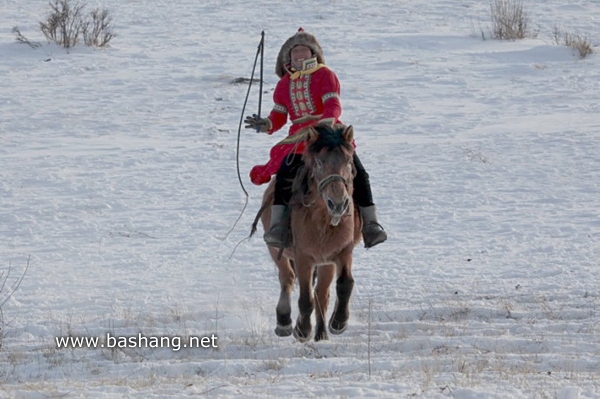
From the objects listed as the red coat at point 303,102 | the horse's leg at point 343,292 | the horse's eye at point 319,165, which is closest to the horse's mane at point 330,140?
the horse's eye at point 319,165

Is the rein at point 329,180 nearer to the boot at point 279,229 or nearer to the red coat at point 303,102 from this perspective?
the boot at point 279,229

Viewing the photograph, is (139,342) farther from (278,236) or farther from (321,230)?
(321,230)

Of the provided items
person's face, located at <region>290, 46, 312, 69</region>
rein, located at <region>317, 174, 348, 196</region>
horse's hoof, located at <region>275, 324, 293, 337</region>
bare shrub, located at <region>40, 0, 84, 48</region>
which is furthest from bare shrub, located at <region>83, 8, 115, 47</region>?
rein, located at <region>317, 174, 348, 196</region>

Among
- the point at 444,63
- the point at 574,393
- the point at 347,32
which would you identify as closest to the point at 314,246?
the point at 574,393

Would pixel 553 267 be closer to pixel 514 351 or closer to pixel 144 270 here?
pixel 514 351

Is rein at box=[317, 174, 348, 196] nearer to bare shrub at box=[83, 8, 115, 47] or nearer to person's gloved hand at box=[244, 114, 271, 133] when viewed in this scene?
person's gloved hand at box=[244, 114, 271, 133]

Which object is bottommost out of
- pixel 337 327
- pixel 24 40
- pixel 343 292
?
pixel 24 40

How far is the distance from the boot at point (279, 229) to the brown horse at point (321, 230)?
5 centimetres

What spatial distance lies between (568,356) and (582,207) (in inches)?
234

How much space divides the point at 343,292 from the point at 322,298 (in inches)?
11.5

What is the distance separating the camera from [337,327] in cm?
737

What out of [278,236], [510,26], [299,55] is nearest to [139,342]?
[278,236]

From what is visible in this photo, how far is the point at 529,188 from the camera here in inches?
513

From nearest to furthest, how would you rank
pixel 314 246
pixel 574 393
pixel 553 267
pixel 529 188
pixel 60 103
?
pixel 574 393, pixel 314 246, pixel 553 267, pixel 529 188, pixel 60 103
